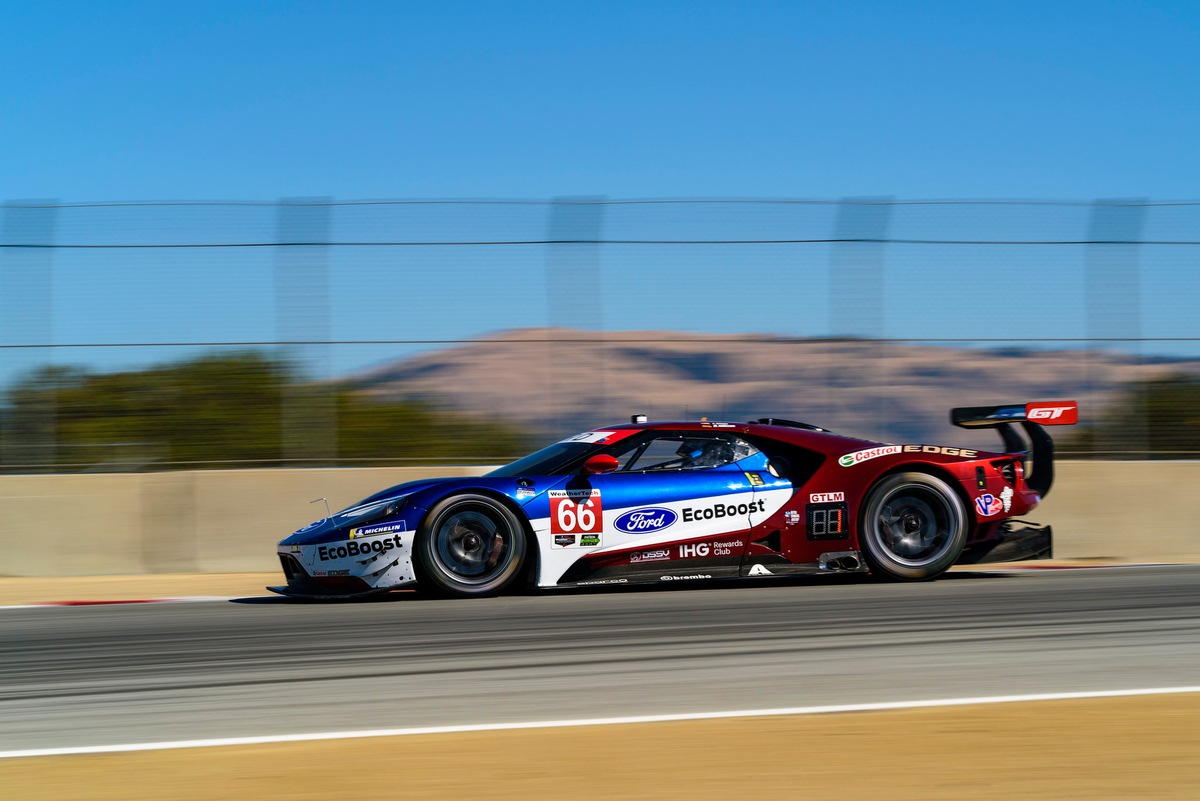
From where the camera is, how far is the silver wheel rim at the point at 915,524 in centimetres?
849

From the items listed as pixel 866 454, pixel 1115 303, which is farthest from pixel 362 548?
pixel 1115 303

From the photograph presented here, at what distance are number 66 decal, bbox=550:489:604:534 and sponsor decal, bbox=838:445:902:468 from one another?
184 centimetres

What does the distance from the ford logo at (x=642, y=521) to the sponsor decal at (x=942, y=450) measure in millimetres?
1940

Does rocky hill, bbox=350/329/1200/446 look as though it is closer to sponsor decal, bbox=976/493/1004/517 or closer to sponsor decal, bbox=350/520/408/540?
sponsor decal, bbox=976/493/1004/517

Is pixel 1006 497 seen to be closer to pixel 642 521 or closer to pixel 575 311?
pixel 642 521

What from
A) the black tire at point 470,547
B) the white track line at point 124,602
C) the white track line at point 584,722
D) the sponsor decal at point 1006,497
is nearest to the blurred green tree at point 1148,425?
the sponsor decal at point 1006,497

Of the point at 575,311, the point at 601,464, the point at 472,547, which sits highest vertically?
the point at 575,311

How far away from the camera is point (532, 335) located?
11445 mm

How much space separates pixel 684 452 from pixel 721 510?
21.2 inches

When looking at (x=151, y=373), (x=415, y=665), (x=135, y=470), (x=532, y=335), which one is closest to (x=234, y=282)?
(x=151, y=373)

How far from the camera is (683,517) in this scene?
8070 mm

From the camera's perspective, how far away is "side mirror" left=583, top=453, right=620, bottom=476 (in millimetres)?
7996

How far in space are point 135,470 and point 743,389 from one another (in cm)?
583

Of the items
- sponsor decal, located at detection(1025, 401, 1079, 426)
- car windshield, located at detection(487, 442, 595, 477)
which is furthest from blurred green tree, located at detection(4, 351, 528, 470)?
sponsor decal, located at detection(1025, 401, 1079, 426)
